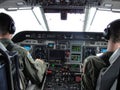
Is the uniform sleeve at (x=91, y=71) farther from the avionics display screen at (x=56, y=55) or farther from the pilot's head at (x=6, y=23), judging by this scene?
the avionics display screen at (x=56, y=55)

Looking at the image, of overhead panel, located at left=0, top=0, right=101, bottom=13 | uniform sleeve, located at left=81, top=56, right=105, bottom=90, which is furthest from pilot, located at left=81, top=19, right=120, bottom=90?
overhead panel, located at left=0, top=0, right=101, bottom=13

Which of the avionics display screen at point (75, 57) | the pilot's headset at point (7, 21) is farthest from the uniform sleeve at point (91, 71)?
the avionics display screen at point (75, 57)

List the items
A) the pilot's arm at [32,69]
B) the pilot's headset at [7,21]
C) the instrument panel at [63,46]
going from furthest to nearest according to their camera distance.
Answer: the instrument panel at [63,46], the pilot's arm at [32,69], the pilot's headset at [7,21]

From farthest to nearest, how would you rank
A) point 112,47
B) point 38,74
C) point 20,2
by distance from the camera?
point 20,2
point 38,74
point 112,47

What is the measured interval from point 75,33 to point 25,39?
84cm

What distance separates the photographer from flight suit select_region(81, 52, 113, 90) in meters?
2.76

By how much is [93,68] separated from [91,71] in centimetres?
4

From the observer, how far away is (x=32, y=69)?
3.27 metres

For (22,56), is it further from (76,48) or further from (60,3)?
(76,48)

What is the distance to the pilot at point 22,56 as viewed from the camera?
9.91 ft

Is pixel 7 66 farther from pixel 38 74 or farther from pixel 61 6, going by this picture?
pixel 61 6

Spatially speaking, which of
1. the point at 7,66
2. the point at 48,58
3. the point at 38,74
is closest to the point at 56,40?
the point at 48,58

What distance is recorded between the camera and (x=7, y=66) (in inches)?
73.1

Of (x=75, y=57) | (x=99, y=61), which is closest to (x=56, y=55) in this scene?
(x=75, y=57)
